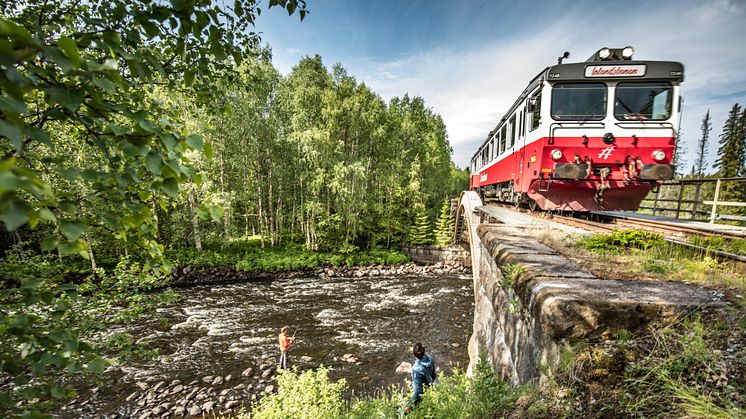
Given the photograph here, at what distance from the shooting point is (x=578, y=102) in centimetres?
622

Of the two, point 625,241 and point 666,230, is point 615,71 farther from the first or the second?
point 625,241

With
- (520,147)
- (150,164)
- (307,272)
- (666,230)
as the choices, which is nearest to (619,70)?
(520,147)

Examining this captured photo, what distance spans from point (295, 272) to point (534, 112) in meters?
14.3

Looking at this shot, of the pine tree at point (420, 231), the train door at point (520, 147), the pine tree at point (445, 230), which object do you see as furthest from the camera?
the pine tree at point (420, 231)

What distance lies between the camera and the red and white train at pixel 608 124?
5.95m

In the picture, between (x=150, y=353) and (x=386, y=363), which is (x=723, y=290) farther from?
(x=386, y=363)

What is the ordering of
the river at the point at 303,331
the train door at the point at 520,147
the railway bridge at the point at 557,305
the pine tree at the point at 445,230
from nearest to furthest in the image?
the railway bridge at the point at 557,305 → the train door at the point at 520,147 → the river at the point at 303,331 → the pine tree at the point at 445,230

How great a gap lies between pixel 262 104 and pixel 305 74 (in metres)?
4.98

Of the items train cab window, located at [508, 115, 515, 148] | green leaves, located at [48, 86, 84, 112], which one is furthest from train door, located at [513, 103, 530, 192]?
green leaves, located at [48, 86, 84, 112]

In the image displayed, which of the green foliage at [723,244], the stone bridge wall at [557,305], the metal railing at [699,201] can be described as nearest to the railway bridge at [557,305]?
the stone bridge wall at [557,305]

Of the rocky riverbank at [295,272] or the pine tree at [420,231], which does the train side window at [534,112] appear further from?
the pine tree at [420,231]

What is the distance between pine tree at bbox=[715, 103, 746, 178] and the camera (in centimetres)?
2902

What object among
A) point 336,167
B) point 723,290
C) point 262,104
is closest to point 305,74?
point 262,104

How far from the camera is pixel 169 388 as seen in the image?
6.95 meters
